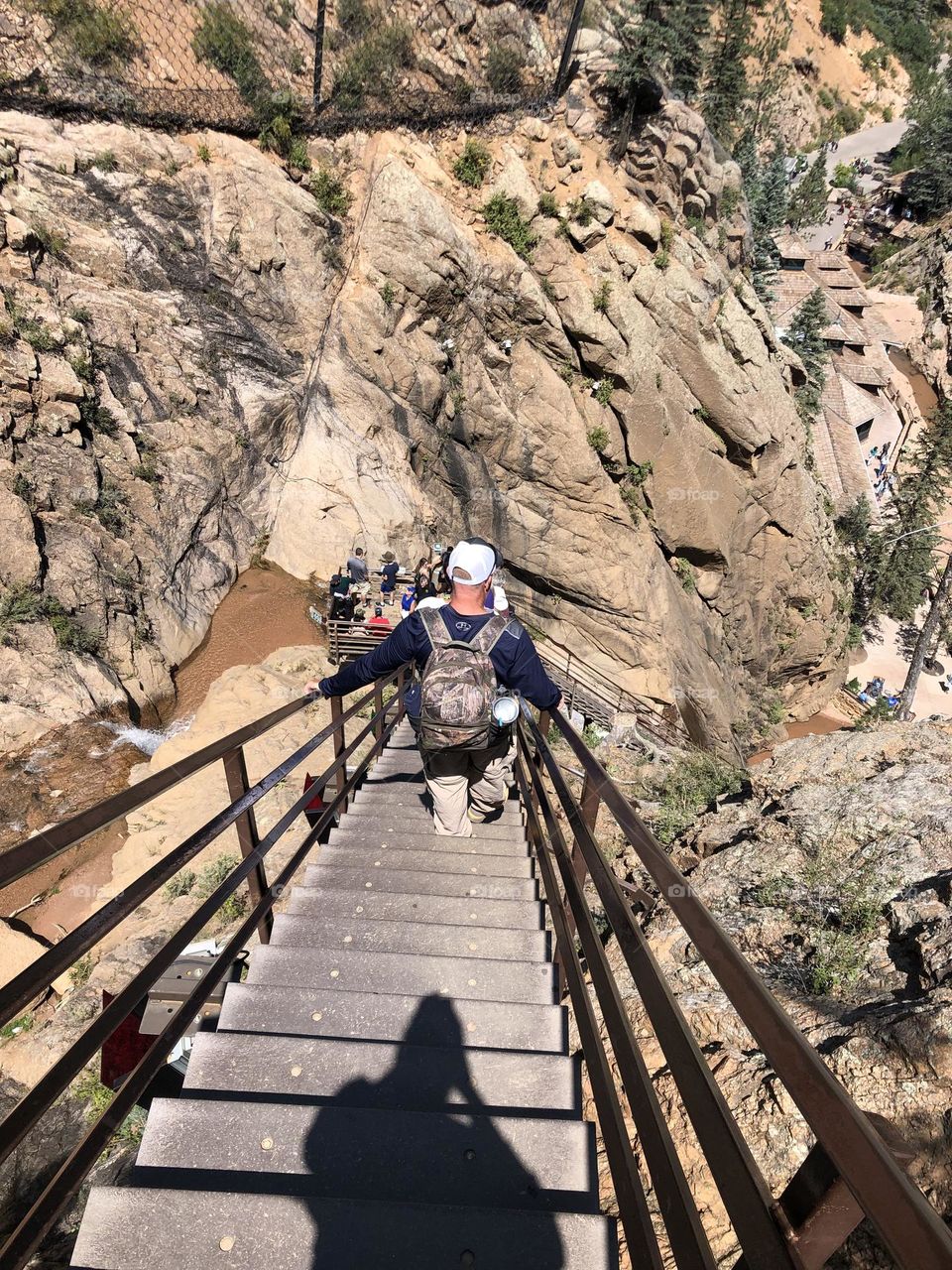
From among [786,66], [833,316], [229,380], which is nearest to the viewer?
[229,380]

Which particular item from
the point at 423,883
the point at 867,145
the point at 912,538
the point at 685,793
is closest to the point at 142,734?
the point at 423,883

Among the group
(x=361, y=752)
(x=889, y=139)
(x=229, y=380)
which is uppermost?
(x=889, y=139)

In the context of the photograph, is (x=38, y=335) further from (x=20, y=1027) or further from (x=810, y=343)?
(x=810, y=343)

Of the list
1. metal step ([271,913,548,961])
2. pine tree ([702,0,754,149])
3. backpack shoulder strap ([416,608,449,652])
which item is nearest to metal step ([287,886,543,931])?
metal step ([271,913,548,961])

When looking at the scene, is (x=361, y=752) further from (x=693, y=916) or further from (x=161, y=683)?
(x=693, y=916)

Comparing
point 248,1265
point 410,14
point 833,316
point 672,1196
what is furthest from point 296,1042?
point 833,316

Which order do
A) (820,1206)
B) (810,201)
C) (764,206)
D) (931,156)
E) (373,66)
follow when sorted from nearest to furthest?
(820,1206)
(373,66)
(764,206)
(931,156)
(810,201)

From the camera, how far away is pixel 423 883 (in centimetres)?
372

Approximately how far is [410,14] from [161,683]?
17.9 meters

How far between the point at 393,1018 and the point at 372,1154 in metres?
0.64

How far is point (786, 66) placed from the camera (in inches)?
2418

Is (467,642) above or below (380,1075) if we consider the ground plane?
above

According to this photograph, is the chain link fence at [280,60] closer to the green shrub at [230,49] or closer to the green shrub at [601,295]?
the green shrub at [230,49]

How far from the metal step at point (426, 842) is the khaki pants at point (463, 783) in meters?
0.08
